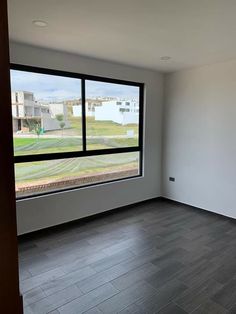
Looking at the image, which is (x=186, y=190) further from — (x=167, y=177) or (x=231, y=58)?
(x=231, y=58)

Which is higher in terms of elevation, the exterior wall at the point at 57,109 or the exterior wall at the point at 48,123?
the exterior wall at the point at 57,109

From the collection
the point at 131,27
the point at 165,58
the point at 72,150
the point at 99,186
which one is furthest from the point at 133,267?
the point at 165,58

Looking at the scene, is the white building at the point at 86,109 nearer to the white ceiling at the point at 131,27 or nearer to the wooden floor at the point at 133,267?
the white ceiling at the point at 131,27

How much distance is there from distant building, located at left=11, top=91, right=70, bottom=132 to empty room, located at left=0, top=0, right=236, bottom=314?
0.05ft

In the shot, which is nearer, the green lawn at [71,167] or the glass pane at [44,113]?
the glass pane at [44,113]

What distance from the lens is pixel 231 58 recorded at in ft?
12.2

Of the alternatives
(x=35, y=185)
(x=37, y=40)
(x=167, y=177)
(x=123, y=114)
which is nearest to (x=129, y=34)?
(x=37, y=40)

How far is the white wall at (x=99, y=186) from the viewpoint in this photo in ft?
11.0

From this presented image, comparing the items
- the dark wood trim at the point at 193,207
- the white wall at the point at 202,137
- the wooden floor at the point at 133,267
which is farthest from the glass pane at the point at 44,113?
the dark wood trim at the point at 193,207

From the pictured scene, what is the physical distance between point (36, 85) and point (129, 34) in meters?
1.50

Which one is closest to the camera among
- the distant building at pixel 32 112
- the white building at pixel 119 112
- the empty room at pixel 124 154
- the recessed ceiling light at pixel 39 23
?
the empty room at pixel 124 154

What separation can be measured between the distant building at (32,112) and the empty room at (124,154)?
15 mm

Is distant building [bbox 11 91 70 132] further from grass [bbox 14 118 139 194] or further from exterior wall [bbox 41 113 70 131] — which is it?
grass [bbox 14 118 139 194]

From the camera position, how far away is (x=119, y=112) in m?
4.44
